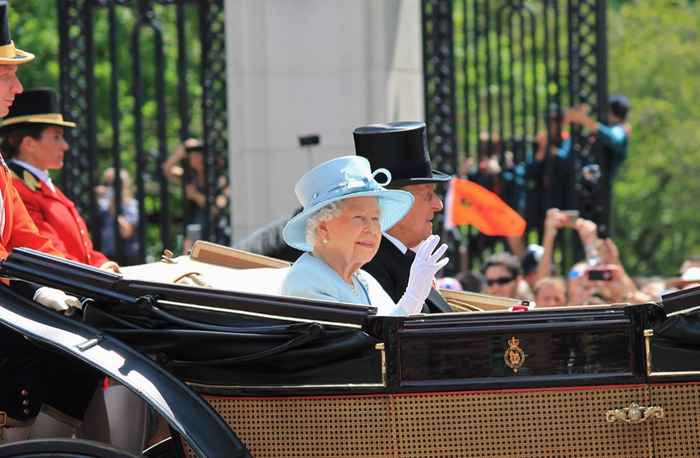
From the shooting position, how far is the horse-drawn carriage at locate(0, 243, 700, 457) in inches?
175

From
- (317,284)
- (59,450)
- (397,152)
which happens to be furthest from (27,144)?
(59,450)

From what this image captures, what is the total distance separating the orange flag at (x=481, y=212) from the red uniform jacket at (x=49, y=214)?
→ 2.97 meters

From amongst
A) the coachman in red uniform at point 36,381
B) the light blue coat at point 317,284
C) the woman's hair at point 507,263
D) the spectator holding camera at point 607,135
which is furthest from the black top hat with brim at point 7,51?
the spectator holding camera at point 607,135

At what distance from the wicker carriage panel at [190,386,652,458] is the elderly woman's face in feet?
1.98

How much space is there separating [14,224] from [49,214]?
1283 millimetres

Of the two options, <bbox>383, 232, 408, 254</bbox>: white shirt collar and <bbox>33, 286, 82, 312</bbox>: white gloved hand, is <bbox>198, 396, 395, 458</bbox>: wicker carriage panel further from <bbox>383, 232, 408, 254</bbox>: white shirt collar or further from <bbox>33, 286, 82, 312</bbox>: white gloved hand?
<bbox>383, 232, 408, 254</bbox>: white shirt collar

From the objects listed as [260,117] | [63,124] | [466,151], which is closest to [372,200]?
[63,124]

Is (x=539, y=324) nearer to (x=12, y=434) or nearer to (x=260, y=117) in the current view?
(x=12, y=434)

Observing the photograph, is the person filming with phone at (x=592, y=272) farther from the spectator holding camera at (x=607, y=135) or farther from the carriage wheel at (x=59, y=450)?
the carriage wheel at (x=59, y=450)

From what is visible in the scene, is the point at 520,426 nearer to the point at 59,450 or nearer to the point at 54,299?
the point at 59,450

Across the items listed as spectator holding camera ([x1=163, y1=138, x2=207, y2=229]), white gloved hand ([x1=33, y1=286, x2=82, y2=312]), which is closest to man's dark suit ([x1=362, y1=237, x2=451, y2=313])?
white gloved hand ([x1=33, y1=286, x2=82, y2=312])

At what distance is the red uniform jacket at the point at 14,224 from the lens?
5375mm

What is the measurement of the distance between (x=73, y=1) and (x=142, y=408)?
20.6 ft

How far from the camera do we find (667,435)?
4.46 meters
